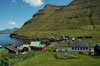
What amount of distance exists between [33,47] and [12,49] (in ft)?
55.0

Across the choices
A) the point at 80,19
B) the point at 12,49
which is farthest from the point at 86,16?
the point at 12,49

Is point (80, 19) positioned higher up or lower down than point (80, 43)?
higher up

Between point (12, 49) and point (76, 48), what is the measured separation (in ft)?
125

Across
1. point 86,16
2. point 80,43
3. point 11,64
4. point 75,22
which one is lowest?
point 11,64

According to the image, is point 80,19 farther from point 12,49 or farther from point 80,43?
point 12,49

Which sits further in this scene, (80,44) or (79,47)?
(80,44)

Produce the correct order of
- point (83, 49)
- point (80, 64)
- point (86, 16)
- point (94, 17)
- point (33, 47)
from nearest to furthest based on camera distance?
1. point (80, 64)
2. point (83, 49)
3. point (33, 47)
4. point (94, 17)
5. point (86, 16)

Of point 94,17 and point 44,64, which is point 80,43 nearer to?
point 44,64

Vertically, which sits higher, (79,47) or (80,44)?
(80,44)

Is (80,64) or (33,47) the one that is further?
(33,47)

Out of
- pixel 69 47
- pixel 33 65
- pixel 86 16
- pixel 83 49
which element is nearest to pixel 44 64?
pixel 33 65

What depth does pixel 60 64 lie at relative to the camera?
3669 cm

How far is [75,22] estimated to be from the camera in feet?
617

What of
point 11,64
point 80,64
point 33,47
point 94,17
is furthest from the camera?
point 94,17
